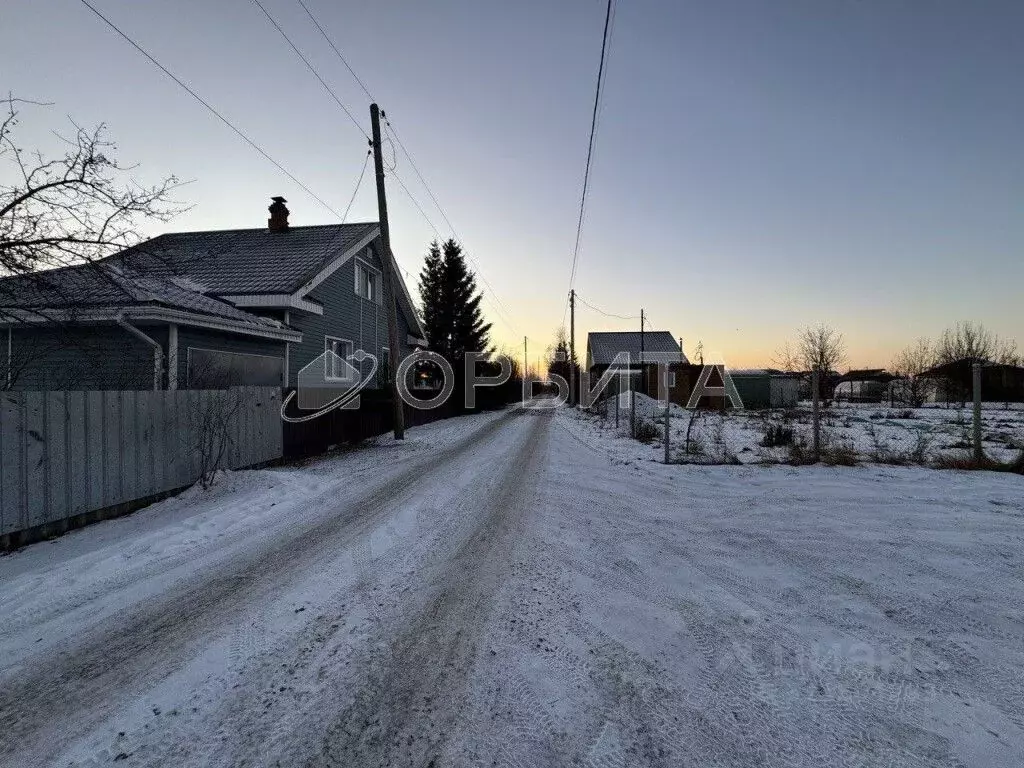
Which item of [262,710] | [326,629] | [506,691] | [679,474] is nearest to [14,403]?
[326,629]

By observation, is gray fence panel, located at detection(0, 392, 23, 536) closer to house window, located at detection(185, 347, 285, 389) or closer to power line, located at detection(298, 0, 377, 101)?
house window, located at detection(185, 347, 285, 389)

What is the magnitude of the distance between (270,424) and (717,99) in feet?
39.0

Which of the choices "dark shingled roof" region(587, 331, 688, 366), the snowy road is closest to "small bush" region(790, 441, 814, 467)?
the snowy road

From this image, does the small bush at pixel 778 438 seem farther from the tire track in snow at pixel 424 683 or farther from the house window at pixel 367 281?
the house window at pixel 367 281

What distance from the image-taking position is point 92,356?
9.08 meters

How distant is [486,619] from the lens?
9.91 ft

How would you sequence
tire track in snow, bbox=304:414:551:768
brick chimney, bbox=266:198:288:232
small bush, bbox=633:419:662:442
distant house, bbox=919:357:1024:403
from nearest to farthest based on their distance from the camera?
tire track in snow, bbox=304:414:551:768
small bush, bbox=633:419:662:442
brick chimney, bbox=266:198:288:232
distant house, bbox=919:357:1024:403

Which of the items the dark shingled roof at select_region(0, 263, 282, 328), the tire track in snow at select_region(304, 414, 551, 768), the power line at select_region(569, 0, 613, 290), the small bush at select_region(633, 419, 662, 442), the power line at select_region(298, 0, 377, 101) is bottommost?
the tire track in snow at select_region(304, 414, 551, 768)

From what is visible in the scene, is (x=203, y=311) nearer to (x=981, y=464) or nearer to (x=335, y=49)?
(x=335, y=49)

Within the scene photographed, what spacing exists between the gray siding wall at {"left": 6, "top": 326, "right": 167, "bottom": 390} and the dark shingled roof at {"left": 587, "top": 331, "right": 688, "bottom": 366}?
31.2 meters

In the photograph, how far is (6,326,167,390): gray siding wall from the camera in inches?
352

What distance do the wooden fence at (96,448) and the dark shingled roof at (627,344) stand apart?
32586mm

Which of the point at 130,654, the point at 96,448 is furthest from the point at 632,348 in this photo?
the point at 130,654

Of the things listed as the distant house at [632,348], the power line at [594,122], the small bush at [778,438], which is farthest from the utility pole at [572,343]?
the small bush at [778,438]
